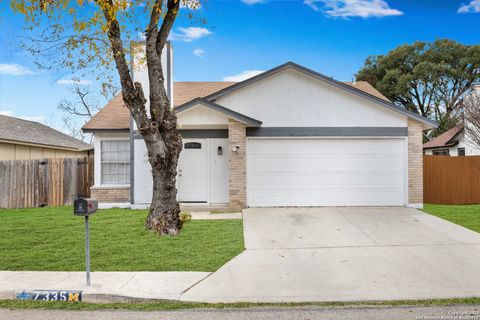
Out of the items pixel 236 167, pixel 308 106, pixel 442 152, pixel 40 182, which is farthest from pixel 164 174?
pixel 442 152

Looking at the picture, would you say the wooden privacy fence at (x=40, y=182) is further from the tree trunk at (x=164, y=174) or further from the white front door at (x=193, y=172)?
the tree trunk at (x=164, y=174)

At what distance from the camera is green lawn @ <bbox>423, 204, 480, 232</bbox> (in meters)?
9.59

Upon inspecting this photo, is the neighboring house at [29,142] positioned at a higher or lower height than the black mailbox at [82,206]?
higher

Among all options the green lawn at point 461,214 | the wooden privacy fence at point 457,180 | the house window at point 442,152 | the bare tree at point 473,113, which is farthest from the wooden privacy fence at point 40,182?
the house window at point 442,152

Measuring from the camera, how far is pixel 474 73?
33.4 meters

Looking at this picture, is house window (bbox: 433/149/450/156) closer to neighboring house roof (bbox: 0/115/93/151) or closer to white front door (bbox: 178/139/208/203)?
white front door (bbox: 178/139/208/203)

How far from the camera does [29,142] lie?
19000 mm

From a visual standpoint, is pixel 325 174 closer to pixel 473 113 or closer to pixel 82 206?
pixel 82 206

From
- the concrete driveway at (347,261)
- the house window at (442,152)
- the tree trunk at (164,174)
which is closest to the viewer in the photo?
the concrete driveway at (347,261)

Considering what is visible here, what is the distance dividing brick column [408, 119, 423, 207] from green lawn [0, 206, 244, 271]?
6088 millimetres

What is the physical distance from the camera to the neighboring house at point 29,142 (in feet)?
58.7

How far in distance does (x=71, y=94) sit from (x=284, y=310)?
28.9 metres

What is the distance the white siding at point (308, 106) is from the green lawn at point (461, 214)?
2.94 metres

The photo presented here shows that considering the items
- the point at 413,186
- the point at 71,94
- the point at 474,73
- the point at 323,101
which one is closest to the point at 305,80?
the point at 323,101
